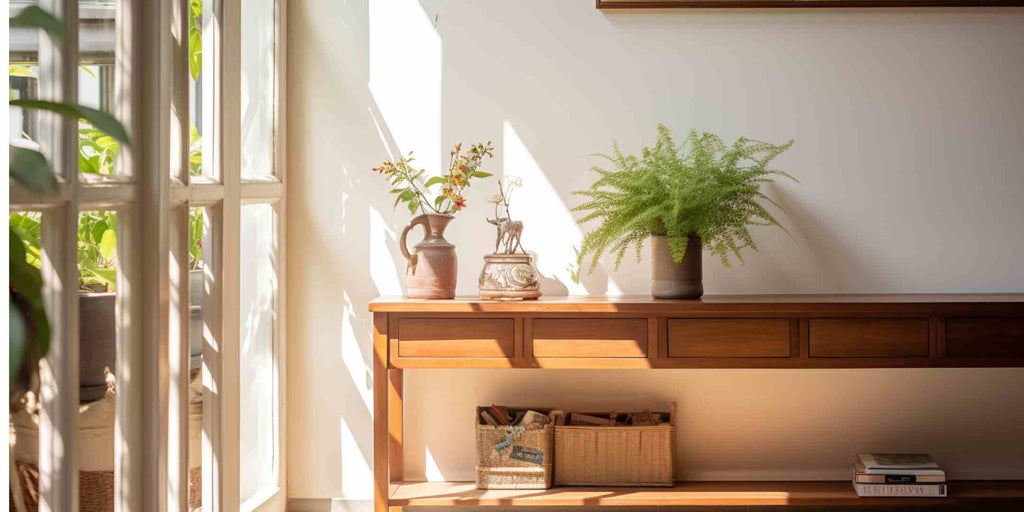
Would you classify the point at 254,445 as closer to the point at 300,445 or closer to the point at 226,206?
the point at 300,445

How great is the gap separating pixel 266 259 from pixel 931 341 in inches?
82.7

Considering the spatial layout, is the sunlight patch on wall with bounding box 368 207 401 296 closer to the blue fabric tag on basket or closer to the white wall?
the white wall

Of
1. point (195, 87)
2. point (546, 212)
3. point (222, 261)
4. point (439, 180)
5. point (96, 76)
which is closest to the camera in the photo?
point (96, 76)

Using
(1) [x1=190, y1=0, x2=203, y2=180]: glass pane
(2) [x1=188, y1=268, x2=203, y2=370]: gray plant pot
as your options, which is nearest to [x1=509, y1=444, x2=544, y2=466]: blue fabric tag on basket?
(2) [x1=188, y1=268, x2=203, y2=370]: gray plant pot

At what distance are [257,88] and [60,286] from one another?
140 cm

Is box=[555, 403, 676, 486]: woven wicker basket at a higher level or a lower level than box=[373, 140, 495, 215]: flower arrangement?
lower

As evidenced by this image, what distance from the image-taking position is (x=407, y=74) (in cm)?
306

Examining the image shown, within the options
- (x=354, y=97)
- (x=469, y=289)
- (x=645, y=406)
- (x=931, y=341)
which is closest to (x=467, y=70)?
(x=354, y=97)

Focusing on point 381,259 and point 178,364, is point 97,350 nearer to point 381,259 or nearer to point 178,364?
point 178,364

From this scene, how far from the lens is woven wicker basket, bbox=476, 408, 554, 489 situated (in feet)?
9.27

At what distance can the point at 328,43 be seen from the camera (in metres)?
3.06

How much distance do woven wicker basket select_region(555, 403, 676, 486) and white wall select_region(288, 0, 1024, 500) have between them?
217 mm

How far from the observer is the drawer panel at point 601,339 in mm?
2658

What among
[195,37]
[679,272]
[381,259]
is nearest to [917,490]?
[679,272]
